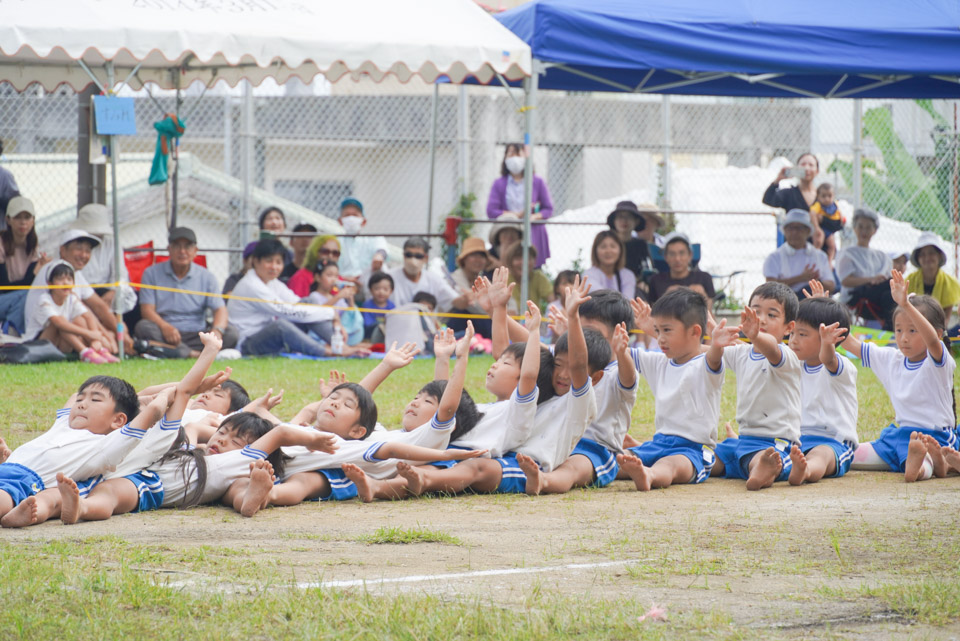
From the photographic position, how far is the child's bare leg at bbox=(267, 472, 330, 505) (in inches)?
201

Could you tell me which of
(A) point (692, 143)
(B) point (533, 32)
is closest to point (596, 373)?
(B) point (533, 32)

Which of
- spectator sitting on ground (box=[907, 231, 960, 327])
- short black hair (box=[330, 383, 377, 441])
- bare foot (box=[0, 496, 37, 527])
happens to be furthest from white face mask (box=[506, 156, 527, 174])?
bare foot (box=[0, 496, 37, 527])

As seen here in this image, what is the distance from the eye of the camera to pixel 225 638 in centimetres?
293

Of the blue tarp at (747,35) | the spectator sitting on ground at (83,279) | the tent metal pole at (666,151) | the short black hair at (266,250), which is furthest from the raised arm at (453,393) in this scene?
the tent metal pole at (666,151)

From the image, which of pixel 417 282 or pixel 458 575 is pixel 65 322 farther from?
pixel 458 575

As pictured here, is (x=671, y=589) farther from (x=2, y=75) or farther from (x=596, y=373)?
(x=2, y=75)

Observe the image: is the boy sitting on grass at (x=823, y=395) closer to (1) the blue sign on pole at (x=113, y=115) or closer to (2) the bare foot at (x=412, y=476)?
(2) the bare foot at (x=412, y=476)

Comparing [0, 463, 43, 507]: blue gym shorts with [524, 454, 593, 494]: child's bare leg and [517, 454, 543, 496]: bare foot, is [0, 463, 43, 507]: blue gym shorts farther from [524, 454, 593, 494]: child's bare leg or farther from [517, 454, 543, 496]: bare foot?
[524, 454, 593, 494]: child's bare leg

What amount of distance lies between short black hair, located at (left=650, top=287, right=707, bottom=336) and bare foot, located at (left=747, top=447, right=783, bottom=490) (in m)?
0.72

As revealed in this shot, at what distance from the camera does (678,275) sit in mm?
11602

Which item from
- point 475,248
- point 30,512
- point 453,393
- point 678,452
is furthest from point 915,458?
point 475,248

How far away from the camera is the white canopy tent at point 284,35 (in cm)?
898

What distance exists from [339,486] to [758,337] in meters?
2.06

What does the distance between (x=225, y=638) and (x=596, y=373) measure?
3016 mm
